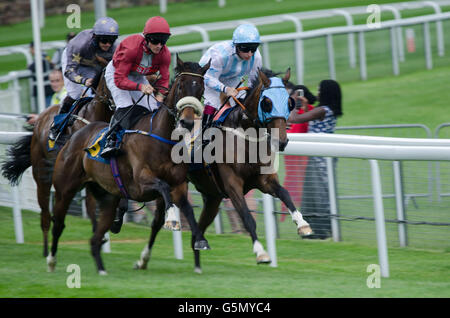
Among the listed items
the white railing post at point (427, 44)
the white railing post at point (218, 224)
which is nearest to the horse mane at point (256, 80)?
the white railing post at point (218, 224)

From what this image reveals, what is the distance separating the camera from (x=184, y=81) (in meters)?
6.46

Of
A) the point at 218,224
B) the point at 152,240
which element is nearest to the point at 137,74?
the point at 152,240

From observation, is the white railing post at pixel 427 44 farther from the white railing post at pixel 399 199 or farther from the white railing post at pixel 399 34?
the white railing post at pixel 399 199

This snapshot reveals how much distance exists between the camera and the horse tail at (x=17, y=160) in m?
8.77

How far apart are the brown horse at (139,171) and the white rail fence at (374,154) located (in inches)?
35.2

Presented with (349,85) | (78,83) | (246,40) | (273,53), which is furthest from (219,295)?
(349,85)

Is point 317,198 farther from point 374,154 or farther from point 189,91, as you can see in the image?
point 189,91

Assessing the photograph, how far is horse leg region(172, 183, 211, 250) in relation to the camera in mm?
6562

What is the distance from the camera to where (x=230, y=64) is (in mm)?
7254

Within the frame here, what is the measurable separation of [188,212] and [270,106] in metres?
1.04

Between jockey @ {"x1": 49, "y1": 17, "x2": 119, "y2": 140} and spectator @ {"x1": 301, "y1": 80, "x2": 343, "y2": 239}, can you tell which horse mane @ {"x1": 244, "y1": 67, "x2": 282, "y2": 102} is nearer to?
spectator @ {"x1": 301, "y1": 80, "x2": 343, "y2": 239}

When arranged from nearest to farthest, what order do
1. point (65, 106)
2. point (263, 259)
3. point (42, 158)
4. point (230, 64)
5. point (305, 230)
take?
point (263, 259)
point (305, 230)
point (230, 64)
point (65, 106)
point (42, 158)

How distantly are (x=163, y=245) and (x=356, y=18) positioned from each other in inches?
467
